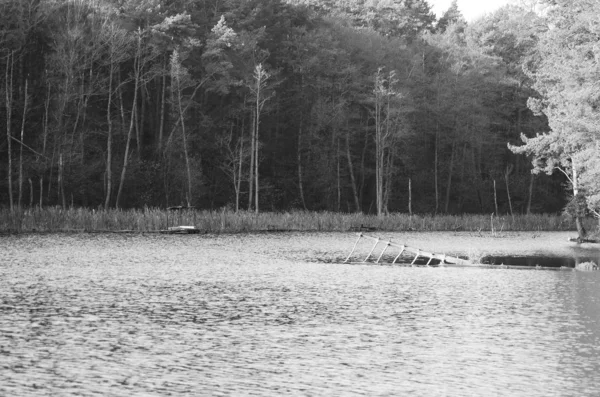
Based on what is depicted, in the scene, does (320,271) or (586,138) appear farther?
(586,138)

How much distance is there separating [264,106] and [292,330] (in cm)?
4965

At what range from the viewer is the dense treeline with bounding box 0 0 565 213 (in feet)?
171

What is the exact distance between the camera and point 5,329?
622 inches

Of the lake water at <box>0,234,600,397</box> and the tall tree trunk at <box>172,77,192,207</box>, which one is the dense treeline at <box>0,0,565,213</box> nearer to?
the tall tree trunk at <box>172,77,192,207</box>

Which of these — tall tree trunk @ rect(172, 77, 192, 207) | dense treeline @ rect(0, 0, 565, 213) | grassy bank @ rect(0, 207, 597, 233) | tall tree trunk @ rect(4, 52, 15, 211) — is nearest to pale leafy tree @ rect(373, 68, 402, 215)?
dense treeline @ rect(0, 0, 565, 213)

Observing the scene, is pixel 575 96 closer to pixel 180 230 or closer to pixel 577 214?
pixel 577 214

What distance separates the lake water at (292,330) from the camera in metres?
12.1

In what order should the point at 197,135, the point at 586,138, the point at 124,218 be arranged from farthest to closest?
1. the point at 197,135
2. the point at 124,218
3. the point at 586,138

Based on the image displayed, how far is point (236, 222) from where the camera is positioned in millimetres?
48562

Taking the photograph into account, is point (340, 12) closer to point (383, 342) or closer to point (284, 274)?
point (284, 274)

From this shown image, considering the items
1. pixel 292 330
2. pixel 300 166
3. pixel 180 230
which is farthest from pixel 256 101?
pixel 292 330

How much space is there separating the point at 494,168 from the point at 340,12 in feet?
63.3

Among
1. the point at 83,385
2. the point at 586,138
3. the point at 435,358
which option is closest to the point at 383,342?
the point at 435,358

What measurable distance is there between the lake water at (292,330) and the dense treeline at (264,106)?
81.1ft
